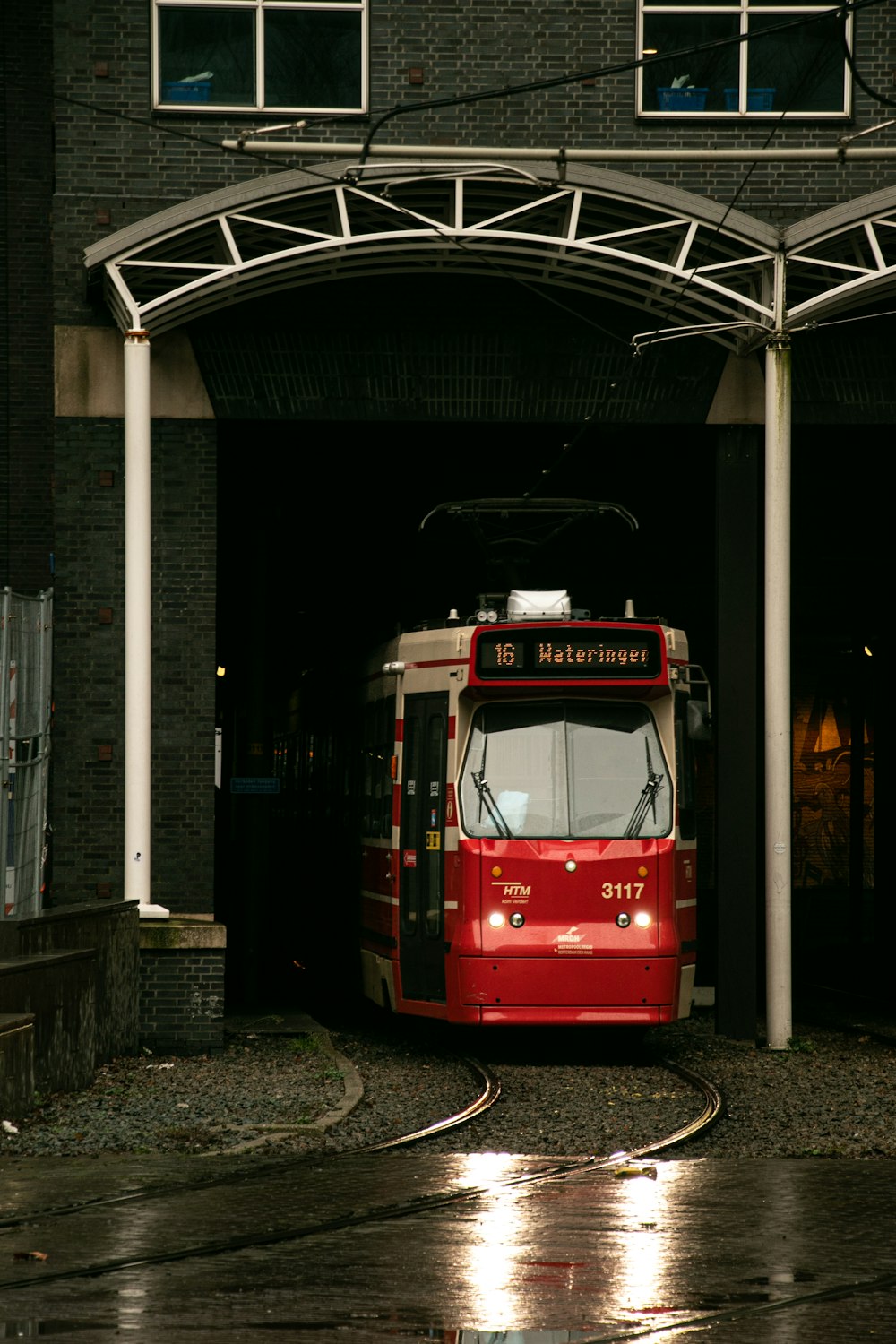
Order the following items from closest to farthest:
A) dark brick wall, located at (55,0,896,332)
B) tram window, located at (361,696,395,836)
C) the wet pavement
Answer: the wet pavement < tram window, located at (361,696,395,836) < dark brick wall, located at (55,0,896,332)

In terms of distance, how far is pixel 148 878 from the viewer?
600 inches

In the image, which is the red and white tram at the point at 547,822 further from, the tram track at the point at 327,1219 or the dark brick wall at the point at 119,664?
the dark brick wall at the point at 119,664

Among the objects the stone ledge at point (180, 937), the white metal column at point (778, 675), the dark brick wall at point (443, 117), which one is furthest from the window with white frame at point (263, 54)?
the stone ledge at point (180, 937)

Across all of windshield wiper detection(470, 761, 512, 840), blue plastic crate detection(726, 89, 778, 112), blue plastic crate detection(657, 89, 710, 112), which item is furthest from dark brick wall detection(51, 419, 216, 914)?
blue plastic crate detection(726, 89, 778, 112)

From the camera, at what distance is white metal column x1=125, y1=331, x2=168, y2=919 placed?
15188mm

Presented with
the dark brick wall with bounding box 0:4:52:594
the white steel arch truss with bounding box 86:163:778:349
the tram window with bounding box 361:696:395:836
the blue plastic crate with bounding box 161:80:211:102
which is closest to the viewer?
the white steel arch truss with bounding box 86:163:778:349

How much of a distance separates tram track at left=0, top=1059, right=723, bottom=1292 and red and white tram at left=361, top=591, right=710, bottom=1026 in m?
1.88

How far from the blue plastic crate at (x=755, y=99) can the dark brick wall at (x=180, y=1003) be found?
28.0 feet

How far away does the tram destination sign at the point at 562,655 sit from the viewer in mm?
14297

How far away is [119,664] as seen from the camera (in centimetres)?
1583

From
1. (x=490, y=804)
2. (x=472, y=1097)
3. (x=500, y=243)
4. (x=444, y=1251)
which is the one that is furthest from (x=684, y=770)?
(x=444, y=1251)

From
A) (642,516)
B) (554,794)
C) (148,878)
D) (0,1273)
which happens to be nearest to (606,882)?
(554,794)

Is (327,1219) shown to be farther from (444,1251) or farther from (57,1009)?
(57,1009)

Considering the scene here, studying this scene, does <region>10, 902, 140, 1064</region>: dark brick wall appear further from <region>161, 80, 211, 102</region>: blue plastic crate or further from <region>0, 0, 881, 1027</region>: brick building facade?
<region>161, 80, 211, 102</region>: blue plastic crate
